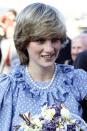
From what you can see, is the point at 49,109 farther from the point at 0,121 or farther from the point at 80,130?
the point at 0,121

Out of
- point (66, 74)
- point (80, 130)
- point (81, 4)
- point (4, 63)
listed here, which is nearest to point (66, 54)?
point (4, 63)

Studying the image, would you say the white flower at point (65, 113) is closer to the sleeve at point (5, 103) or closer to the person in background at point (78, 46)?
the sleeve at point (5, 103)

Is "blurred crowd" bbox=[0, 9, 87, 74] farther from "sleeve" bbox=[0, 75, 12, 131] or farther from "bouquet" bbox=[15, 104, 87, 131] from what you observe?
"bouquet" bbox=[15, 104, 87, 131]

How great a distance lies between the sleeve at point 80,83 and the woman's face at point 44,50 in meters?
0.23

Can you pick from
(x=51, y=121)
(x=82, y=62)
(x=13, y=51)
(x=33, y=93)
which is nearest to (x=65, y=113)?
(x=51, y=121)

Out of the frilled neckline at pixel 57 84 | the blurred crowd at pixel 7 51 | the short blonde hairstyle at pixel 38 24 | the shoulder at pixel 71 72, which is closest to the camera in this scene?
the short blonde hairstyle at pixel 38 24

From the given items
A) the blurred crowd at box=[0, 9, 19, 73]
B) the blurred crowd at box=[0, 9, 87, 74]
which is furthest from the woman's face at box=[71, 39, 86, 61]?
the blurred crowd at box=[0, 9, 19, 73]

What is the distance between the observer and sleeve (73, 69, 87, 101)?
333 centimetres

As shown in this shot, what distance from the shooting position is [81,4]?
1991 centimetres

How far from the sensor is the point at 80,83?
3369mm

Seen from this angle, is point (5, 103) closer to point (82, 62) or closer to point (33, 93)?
point (33, 93)

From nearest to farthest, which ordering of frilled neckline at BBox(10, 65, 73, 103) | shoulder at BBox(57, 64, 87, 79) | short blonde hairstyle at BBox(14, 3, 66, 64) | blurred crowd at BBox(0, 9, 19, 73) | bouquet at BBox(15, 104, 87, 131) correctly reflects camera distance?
1. bouquet at BBox(15, 104, 87, 131)
2. short blonde hairstyle at BBox(14, 3, 66, 64)
3. frilled neckline at BBox(10, 65, 73, 103)
4. shoulder at BBox(57, 64, 87, 79)
5. blurred crowd at BBox(0, 9, 19, 73)

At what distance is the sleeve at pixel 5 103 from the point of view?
321 cm

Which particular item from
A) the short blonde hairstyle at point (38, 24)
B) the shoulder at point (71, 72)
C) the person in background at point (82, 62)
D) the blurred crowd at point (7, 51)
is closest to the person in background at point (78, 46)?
the blurred crowd at point (7, 51)
